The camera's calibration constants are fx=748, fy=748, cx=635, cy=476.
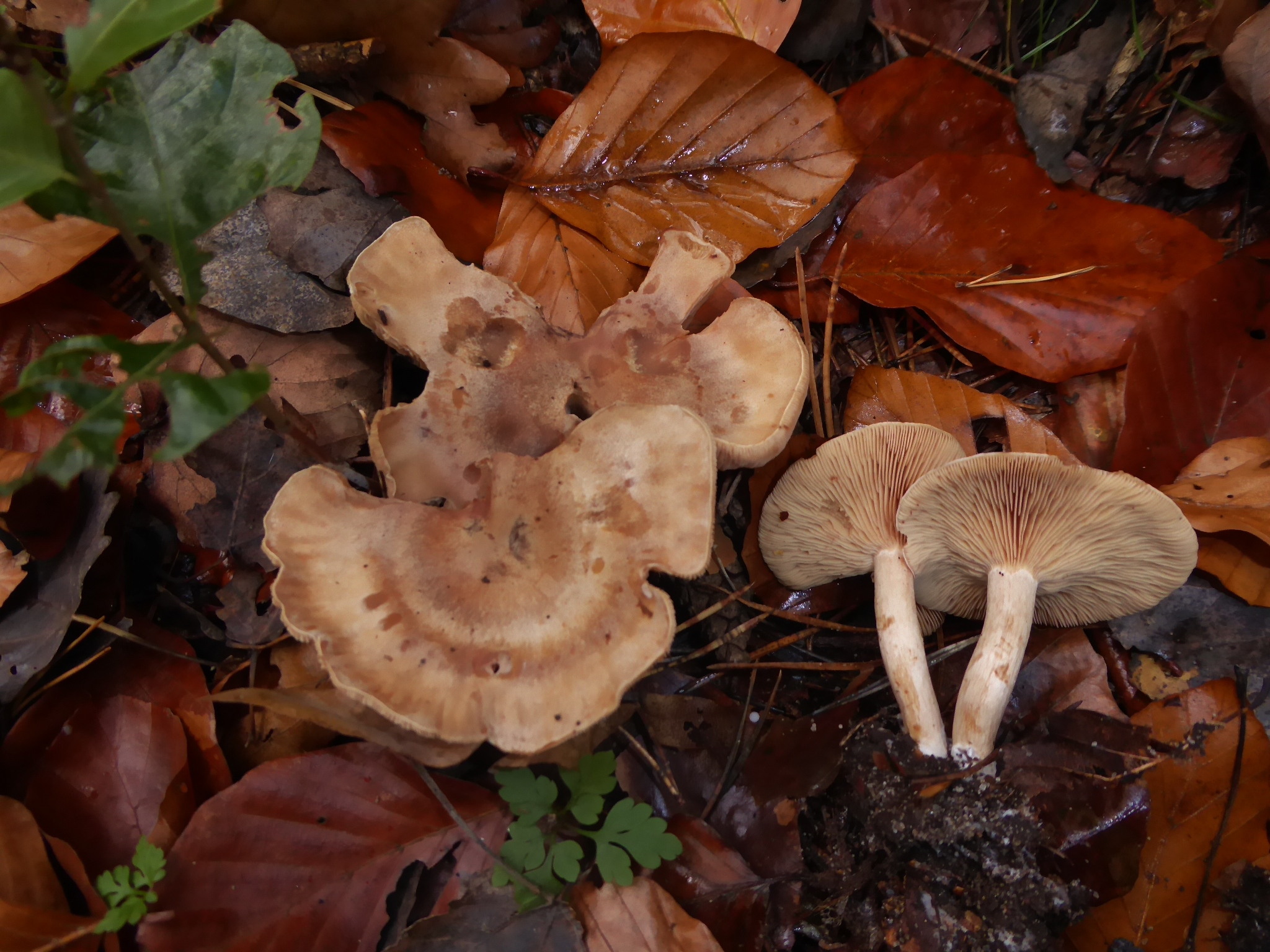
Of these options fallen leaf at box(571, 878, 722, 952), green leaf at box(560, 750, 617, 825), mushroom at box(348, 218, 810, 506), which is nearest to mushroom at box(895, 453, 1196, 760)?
mushroom at box(348, 218, 810, 506)

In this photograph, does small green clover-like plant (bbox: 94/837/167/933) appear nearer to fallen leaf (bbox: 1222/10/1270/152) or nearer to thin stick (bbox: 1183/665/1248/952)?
thin stick (bbox: 1183/665/1248/952)

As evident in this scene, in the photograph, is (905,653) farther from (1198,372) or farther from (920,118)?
Result: (920,118)

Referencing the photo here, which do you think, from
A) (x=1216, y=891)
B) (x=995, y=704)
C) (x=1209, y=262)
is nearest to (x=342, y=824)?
(x=995, y=704)

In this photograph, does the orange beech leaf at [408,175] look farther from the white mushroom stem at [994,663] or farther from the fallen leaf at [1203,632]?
the fallen leaf at [1203,632]

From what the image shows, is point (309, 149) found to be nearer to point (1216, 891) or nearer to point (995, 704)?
point (995, 704)

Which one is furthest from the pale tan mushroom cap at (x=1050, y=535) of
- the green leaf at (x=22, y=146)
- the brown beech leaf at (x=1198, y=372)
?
the green leaf at (x=22, y=146)

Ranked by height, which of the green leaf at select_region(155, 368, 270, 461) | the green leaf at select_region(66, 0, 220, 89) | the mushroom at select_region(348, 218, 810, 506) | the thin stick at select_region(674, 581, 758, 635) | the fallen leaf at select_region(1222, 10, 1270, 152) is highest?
the green leaf at select_region(66, 0, 220, 89)
